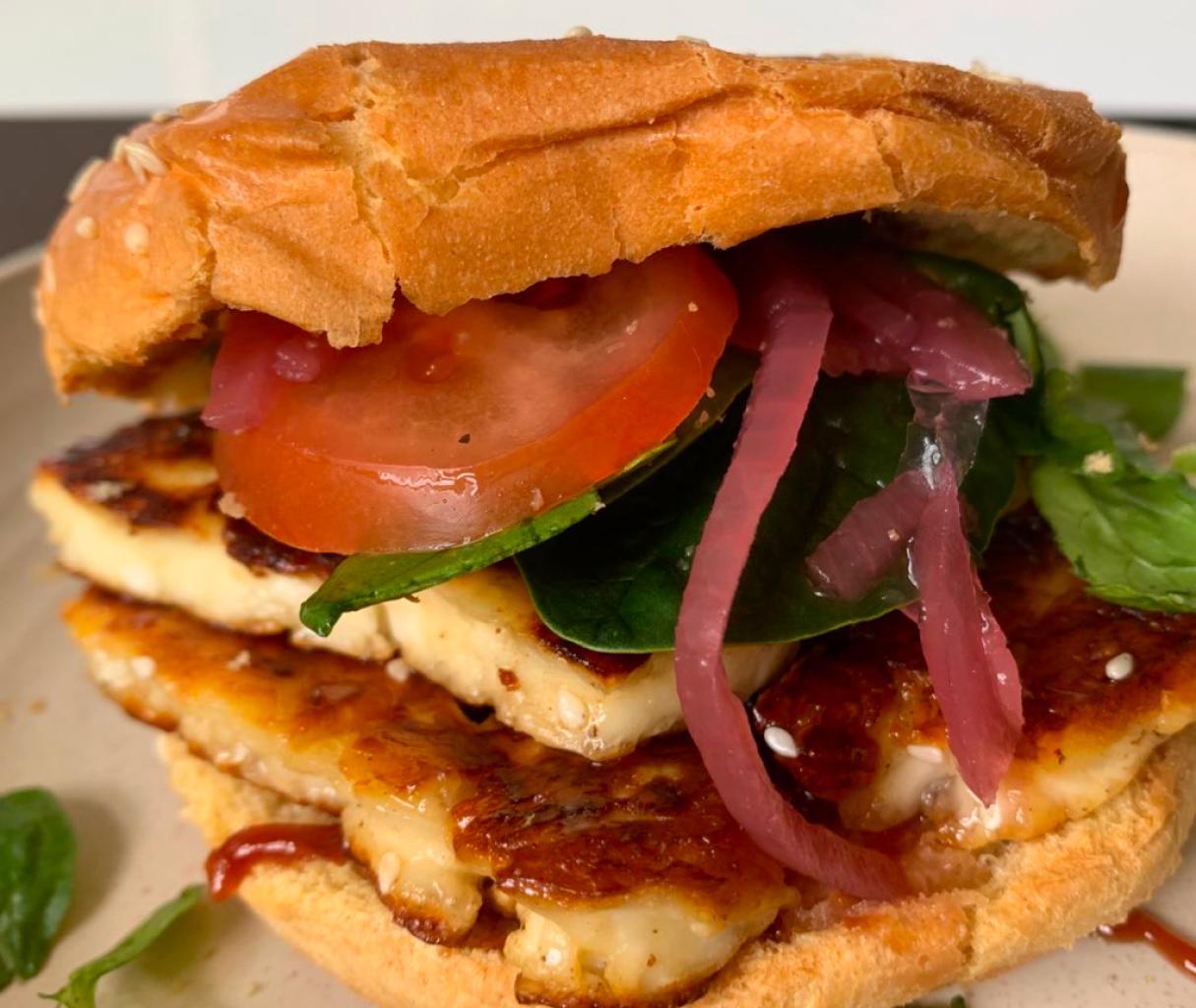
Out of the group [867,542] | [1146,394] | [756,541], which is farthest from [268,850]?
[1146,394]

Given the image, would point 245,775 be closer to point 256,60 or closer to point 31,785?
point 31,785

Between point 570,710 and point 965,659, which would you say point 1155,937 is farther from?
point 570,710

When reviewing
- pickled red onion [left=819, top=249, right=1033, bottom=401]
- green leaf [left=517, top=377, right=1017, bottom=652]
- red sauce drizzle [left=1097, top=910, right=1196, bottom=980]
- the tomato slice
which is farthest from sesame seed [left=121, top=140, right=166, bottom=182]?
red sauce drizzle [left=1097, top=910, right=1196, bottom=980]

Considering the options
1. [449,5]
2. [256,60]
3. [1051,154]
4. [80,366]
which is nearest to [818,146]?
[1051,154]

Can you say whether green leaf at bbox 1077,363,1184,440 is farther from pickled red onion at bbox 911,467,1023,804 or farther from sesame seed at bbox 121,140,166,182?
sesame seed at bbox 121,140,166,182

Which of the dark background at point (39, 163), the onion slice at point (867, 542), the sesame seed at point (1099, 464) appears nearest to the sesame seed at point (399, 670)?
the onion slice at point (867, 542)
